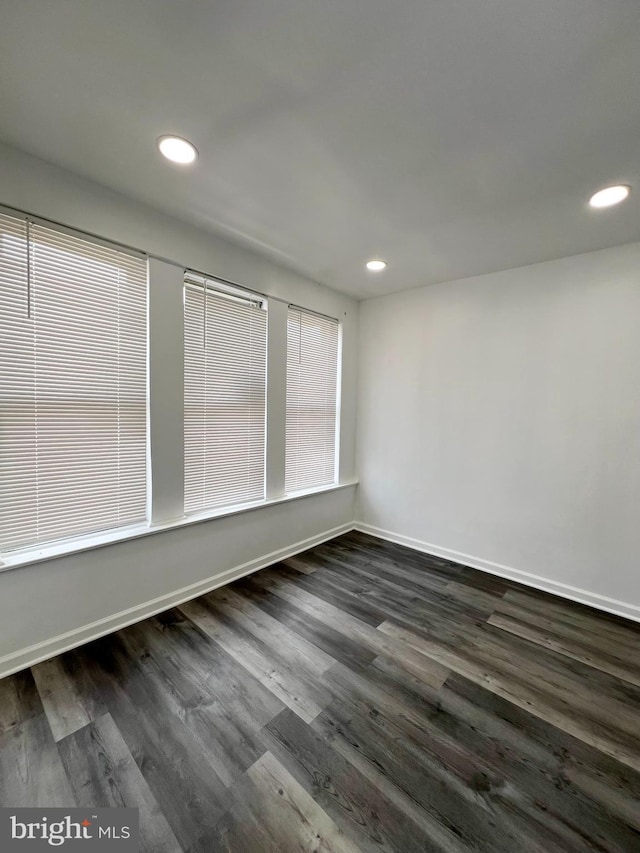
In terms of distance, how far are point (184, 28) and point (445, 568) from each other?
144 inches

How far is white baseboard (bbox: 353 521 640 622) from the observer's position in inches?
97.0

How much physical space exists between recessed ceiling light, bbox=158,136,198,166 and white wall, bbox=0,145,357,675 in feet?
1.94

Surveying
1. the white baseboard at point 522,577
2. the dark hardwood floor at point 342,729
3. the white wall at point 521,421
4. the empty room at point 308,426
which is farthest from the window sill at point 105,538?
the white wall at point 521,421

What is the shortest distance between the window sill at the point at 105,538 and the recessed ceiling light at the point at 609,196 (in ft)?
9.84

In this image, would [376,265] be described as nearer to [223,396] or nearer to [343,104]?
[343,104]

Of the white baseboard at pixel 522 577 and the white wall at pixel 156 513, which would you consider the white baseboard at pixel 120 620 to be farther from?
the white baseboard at pixel 522 577

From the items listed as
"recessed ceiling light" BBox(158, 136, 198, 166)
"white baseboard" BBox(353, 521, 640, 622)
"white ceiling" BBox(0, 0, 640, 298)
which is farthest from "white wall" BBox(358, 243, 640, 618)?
"recessed ceiling light" BBox(158, 136, 198, 166)

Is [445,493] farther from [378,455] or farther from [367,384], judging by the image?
[367,384]

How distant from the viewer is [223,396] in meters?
2.65

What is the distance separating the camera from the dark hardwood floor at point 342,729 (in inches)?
45.1

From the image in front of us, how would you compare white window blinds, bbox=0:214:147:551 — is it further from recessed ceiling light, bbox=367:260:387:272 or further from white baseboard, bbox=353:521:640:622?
white baseboard, bbox=353:521:640:622

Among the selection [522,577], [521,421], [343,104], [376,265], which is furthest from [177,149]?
[522,577]

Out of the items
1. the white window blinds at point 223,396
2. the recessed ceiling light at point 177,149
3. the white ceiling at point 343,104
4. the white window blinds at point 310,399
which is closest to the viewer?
the white ceiling at point 343,104

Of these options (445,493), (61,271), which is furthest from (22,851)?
(445,493)
